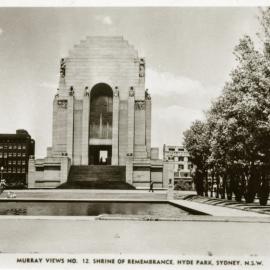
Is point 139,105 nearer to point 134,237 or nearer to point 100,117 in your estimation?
point 100,117

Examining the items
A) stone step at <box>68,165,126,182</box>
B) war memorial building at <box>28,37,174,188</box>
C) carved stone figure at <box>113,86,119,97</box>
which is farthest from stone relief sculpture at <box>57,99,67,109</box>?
stone step at <box>68,165,126,182</box>

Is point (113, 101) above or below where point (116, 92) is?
below

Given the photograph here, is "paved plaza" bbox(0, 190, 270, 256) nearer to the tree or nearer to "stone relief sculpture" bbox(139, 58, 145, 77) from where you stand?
the tree

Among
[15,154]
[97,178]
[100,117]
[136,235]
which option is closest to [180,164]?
[15,154]

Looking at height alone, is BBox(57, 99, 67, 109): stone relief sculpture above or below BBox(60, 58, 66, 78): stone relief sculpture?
below

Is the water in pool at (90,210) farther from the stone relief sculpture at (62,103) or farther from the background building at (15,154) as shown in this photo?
the background building at (15,154)

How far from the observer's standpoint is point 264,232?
17.4 meters

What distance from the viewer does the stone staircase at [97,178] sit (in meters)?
57.5

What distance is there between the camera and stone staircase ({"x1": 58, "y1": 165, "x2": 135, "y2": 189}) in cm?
5753

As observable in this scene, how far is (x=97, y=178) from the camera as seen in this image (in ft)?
202

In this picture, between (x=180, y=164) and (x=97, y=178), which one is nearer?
(x=97, y=178)

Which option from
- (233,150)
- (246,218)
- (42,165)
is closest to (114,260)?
(246,218)
